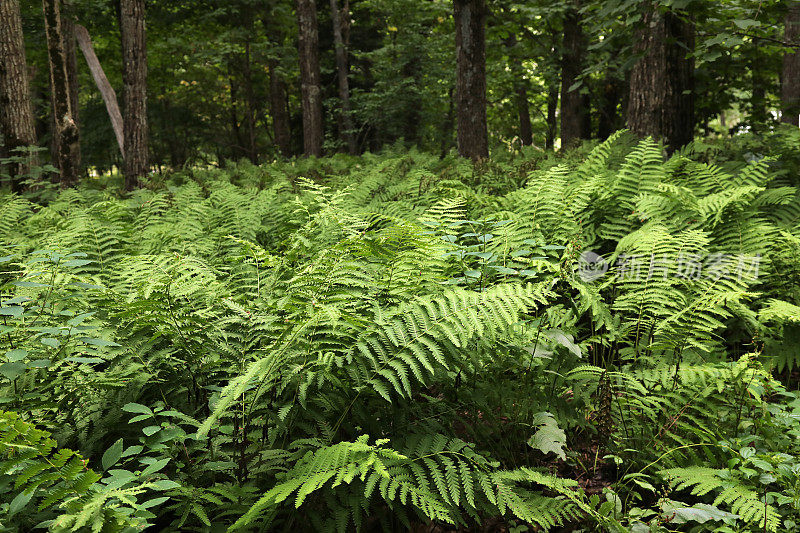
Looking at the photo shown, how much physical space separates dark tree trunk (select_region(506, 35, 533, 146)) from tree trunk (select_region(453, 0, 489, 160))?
10.6 feet

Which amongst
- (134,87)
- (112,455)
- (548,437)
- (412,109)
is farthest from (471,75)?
(112,455)

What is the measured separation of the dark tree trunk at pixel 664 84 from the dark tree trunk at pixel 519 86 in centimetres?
598

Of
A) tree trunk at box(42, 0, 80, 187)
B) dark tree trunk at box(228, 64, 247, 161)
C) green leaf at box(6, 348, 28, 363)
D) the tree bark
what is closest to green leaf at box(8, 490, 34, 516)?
green leaf at box(6, 348, 28, 363)

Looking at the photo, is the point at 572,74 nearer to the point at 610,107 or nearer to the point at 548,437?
the point at 610,107

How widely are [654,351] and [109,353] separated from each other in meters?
2.82

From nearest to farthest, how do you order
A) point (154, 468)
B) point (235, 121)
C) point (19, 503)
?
point (19, 503)
point (154, 468)
point (235, 121)

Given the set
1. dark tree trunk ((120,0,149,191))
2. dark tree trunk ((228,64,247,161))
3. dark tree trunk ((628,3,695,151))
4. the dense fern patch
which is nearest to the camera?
the dense fern patch

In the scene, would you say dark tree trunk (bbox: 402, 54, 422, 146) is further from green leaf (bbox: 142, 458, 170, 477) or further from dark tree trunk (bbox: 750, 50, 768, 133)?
green leaf (bbox: 142, 458, 170, 477)

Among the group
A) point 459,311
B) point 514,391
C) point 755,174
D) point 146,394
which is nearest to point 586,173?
point 755,174

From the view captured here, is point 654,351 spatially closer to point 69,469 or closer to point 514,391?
point 514,391

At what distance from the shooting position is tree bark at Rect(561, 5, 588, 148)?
36.4 ft

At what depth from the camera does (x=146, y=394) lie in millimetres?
2316

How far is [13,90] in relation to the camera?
7.68 m

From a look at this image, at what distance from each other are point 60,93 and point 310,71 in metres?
5.70
